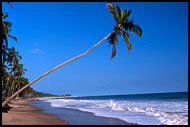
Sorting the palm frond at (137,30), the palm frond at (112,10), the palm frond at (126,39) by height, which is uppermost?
the palm frond at (112,10)

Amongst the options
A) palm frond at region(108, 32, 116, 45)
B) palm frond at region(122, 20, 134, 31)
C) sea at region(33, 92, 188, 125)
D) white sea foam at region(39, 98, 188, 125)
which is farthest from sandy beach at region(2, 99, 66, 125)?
palm frond at region(122, 20, 134, 31)

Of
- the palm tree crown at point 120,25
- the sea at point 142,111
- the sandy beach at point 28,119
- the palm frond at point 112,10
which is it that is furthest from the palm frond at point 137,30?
the sandy beach at point 28,119

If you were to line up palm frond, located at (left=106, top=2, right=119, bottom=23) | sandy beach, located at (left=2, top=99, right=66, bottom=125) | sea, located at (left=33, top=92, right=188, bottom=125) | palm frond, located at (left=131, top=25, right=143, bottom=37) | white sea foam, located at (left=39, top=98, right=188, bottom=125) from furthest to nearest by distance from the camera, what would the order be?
sea, located at (left=33, top=92, right=188, bottom=125), palm frond, located at (left=131, top=25, right=143, bottom=37), white sea foam, located at (left=39, top=98, right=188, bottom=125), palm frond, located at (left=106, top=2, right=119, bottom=23), sandy beach, located at (left=2, top=99, right=66, bottom=125)

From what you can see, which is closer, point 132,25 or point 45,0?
point 45,0

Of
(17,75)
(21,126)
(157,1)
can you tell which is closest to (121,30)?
(157,1)

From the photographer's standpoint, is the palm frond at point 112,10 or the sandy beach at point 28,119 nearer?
the sandy beach at point 28,119

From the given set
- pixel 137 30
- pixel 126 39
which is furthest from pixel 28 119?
pixel 137 30

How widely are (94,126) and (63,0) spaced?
5418mm

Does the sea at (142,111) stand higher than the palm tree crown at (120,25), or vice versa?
the palm tree crown at (120,25)

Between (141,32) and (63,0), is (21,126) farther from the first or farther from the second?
(141,32)

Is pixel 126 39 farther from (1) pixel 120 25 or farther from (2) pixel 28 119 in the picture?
(2) pixel 28 119

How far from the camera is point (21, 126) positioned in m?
7.92

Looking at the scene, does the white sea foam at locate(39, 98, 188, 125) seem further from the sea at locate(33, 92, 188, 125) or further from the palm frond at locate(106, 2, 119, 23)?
the palm frond at locate(106, 2, 119, 23)

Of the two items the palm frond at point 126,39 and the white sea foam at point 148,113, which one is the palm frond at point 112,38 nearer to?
the palm frond at point 126,39
